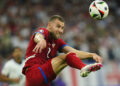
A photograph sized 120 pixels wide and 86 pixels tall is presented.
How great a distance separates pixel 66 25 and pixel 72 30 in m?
0.48

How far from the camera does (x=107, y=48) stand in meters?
10.9

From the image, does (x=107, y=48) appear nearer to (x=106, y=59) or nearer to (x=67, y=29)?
(x=106, y=59)

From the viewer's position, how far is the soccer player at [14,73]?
661cm

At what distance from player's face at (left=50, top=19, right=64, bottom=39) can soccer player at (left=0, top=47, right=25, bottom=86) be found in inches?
76.2

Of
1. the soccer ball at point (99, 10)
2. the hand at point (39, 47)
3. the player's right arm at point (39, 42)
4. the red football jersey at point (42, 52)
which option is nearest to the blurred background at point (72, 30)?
the red football jersey at point (42, 52)

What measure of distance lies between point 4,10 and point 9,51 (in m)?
3.09

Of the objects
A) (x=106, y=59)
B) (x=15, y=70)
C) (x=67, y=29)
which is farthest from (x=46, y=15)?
(x=15, y=70)

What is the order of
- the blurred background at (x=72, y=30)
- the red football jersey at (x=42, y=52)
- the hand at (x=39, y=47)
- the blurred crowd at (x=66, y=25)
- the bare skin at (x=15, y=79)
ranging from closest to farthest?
the hand at (x=39, y=47), the red football jersey at (x=42, y=52), the bare skin at (x=15, y=79), the blurred background at (x=72, y=30), the blurred crowd at (x=66, y=25)

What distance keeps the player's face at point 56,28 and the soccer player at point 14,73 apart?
6.35 ft

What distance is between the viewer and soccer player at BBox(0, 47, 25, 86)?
260 inches

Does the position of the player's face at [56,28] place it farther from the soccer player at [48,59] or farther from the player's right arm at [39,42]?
the player's right arm at [39,42]

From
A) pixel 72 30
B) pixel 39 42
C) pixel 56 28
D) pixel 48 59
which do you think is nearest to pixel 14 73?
pixel 48 59

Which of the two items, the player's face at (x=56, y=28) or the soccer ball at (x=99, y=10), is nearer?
the player's face at (x=56, y=28)

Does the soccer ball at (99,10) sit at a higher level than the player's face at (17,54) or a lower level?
higher
